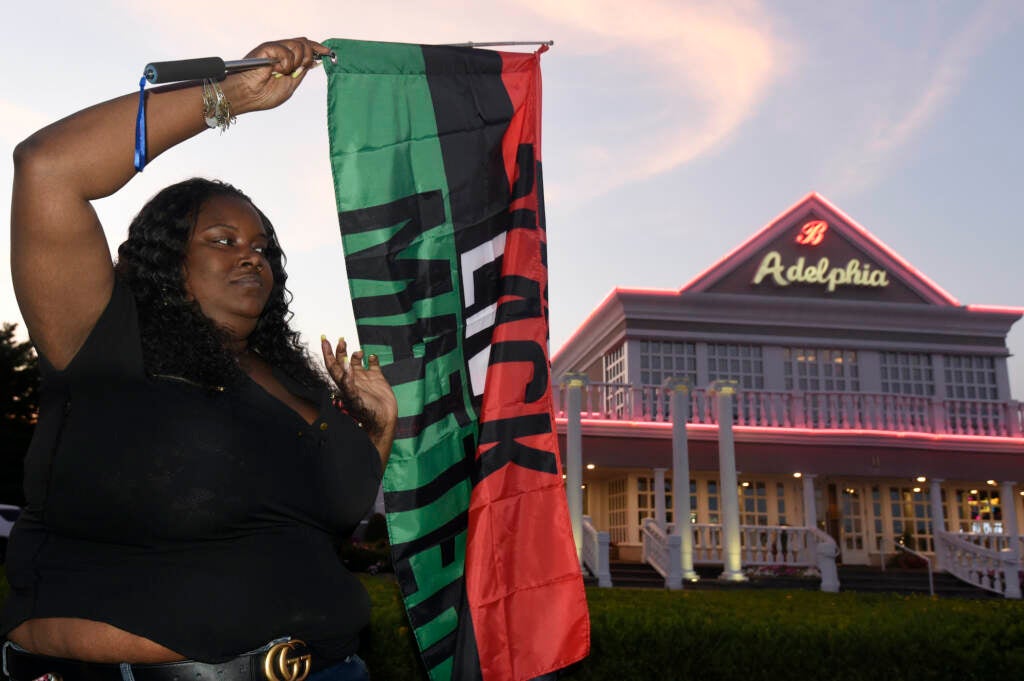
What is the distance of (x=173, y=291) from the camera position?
1.95m

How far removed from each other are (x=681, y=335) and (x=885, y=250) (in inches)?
243

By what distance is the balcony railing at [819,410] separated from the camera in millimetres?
19469

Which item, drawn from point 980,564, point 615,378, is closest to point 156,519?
point 980,564

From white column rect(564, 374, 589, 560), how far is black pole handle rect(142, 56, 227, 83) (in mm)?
14396

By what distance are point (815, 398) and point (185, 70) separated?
67.9ft

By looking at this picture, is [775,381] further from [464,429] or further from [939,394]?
[464,429]

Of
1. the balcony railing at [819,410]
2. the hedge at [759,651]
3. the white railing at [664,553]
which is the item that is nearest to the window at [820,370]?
the balcony railing at [819,410]

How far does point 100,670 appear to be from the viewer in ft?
5.10

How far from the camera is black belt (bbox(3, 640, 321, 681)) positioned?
1.56 metres

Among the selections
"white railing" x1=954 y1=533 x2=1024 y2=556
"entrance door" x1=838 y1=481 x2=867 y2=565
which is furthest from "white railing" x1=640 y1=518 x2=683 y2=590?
"white railing" x1=954 y1=533 x2=1024 y2=556

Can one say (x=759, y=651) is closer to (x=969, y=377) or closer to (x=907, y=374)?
(x=907, y=374)

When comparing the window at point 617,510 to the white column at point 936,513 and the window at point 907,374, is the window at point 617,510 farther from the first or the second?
the window at point 907,374

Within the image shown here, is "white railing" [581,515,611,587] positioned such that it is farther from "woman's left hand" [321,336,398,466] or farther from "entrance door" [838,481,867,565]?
"woman's left hand" [321,336,398,466]

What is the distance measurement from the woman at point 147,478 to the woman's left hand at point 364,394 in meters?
0.51
